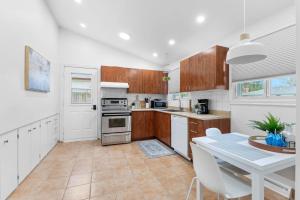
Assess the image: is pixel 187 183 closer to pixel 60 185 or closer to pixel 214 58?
pixel 60 185

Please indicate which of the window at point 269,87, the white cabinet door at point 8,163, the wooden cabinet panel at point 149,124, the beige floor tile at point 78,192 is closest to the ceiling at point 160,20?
the window at point 269,87

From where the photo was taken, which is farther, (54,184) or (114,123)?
(114,123)

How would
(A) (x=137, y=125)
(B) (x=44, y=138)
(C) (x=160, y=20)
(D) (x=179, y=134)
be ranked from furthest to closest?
(A) (x=137, y=125) < (D) (x=179, y=134) < (B) (x=44, y=138) < (C) (x=160, y=20)

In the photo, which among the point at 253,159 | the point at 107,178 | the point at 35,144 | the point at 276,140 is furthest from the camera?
the point at 35,144

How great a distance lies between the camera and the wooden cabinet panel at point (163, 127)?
12.3 ft

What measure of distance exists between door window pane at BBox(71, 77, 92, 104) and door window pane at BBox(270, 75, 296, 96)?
438 cm

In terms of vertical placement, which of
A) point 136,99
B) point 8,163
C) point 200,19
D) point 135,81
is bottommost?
point 8,163

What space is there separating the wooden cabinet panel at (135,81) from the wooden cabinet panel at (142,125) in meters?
0.77

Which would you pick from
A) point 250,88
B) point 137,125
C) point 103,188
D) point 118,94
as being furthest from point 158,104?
point 103,188

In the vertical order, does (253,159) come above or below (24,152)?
above

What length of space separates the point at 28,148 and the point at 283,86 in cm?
392

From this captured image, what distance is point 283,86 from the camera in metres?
2.08

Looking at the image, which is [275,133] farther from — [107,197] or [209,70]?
[107,197]

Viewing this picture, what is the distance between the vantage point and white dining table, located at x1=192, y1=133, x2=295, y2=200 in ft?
3.67
